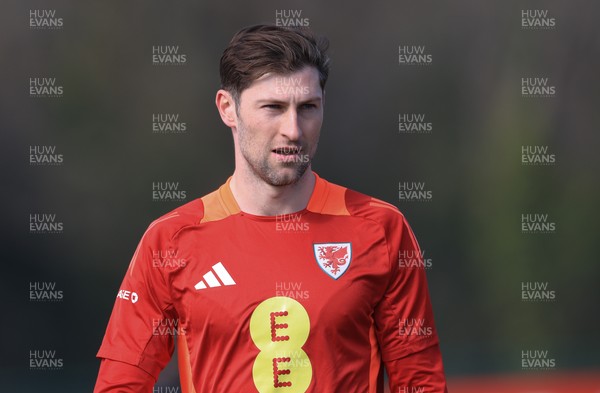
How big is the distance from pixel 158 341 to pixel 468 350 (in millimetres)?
3259

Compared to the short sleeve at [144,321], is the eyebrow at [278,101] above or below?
above

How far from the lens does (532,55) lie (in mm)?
5320

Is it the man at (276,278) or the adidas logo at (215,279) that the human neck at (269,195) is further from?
the adidas logo at (215,279)

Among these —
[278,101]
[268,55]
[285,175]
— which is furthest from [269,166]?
[268,55]

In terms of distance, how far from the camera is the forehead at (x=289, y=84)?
7.59ft

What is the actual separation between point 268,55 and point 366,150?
9.63ft

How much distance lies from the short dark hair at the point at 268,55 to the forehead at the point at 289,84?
0.5 inches

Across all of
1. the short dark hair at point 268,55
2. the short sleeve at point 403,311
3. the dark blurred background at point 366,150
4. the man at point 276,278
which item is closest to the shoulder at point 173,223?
the man at point 276,278

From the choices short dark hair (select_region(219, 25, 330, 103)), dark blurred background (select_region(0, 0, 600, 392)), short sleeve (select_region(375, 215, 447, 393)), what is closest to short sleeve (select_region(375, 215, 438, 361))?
short sleeve (select_region(375, 215, 447, 393))

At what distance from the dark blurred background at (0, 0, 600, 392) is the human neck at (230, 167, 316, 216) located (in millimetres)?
2574

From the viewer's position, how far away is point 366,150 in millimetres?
5266

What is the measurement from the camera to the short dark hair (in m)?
2.35

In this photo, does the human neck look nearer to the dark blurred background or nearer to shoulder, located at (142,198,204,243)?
shoulder, located at (142,198,204,243)

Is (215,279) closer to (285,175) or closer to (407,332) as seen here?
(285,175)
